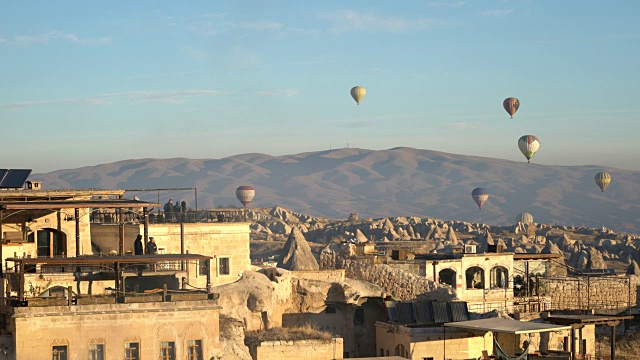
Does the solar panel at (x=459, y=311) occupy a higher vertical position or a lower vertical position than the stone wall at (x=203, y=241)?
lower

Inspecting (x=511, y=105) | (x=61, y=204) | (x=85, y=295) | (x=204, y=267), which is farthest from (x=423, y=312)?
(x=511, y=105)

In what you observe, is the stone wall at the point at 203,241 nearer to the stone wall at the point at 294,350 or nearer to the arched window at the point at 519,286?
the stone wall at the point at 294,350

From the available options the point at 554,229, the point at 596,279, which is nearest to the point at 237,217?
the point at 596,279

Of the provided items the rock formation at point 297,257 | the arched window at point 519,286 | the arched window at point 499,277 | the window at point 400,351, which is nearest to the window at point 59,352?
the window at point 400,351

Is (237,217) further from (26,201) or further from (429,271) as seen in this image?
(26,201)

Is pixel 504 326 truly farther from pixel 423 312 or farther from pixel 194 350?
pixel 194 350

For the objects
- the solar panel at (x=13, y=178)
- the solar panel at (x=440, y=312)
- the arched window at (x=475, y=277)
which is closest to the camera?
the solar panel at (x=13, y=178)
